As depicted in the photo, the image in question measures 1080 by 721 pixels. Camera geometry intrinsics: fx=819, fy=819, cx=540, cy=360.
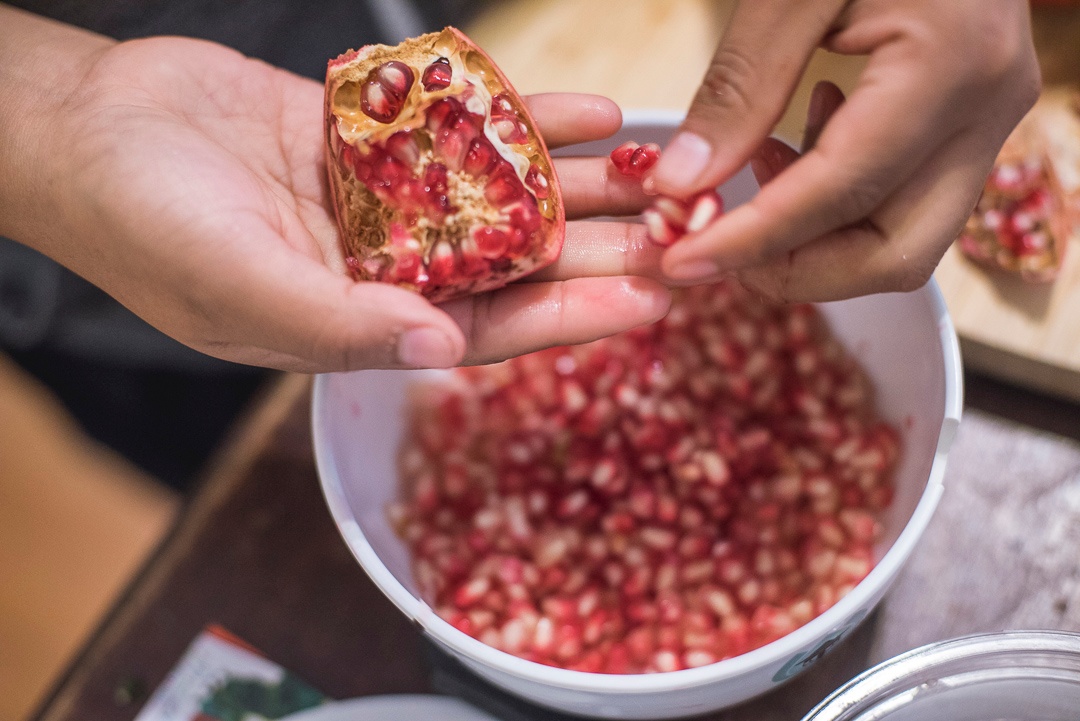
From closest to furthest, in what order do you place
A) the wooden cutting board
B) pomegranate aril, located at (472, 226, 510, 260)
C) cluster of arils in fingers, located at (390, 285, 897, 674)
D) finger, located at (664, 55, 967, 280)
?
finger, located at (664, 55, 967, 280)
pomegranate aril, located at (472, 226, 510, 260)
cluster of arils in fingers, located at (390, 285, 897, 674)
the wooden cutting board

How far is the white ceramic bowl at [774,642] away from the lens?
0.76 meters

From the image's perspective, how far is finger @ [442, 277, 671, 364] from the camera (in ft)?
2.72

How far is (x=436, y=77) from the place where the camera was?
0.88 metres

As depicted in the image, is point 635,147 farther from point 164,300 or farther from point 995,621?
point 995,621

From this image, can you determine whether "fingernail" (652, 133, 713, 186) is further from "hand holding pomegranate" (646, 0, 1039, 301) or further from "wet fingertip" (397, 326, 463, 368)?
"wet fingertip" (397, 326, 463, 368)

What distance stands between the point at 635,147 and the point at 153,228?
52 centimetres

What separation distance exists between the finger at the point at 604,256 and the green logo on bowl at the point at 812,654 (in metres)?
0.40

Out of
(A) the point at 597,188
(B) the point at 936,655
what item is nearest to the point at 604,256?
(A) the point at 597,188

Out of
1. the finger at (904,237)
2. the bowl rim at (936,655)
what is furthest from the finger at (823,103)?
the bowl rim at (936,655)

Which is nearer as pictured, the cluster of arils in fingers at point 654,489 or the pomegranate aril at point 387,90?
the pomegranate aril at point 387,90

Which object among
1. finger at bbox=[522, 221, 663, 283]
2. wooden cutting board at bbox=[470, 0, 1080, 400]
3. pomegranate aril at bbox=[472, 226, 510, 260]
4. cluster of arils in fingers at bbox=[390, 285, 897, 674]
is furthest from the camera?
wooden cutting board at bbox=[470, 0, 1080, 400]

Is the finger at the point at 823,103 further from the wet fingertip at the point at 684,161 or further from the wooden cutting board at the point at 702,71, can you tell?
the wooden cutting board at the point at 702,71

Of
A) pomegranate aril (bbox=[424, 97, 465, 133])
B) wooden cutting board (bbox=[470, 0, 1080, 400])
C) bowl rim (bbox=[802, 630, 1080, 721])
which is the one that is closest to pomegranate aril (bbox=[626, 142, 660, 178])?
pomegranate aril (bbox=[424, 97, 465, 133])

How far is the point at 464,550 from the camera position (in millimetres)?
1101
